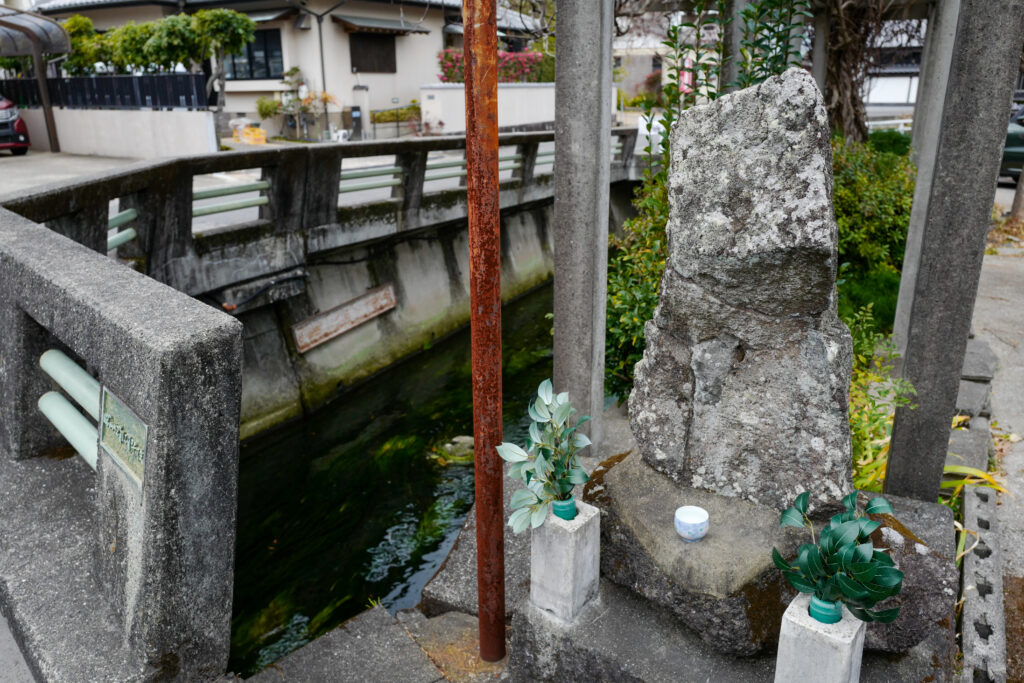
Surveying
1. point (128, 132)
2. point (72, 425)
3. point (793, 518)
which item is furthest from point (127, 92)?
point (793, 518)

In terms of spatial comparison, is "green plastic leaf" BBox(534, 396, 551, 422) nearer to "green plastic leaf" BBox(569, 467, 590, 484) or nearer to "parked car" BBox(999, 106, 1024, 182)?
"green plastic leaf" BBox(569, 467, 590, 484)

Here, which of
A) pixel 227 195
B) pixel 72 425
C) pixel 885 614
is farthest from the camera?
pixel 227 195

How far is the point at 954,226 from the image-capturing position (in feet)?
12.0

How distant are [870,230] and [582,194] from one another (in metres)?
6.16

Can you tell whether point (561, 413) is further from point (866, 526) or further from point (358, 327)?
point (358, 327)

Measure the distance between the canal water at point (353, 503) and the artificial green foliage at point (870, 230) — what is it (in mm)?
3840

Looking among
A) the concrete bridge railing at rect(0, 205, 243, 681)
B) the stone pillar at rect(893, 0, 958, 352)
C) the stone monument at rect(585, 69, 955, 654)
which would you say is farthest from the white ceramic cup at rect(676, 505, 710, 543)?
the stone pillar at rect(893, 0, 958, 352)

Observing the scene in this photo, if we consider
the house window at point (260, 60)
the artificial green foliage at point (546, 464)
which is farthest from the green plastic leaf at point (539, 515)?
the house window at point (260, 60)

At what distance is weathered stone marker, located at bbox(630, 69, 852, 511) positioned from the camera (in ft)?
9.08

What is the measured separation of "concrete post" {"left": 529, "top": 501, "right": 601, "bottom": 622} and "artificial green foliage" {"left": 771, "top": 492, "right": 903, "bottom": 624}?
74cm

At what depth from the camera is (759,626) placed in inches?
111

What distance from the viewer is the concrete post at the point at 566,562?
9.62 ft

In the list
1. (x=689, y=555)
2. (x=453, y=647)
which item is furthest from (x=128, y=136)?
(x=689, y=555)

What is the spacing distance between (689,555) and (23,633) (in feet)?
7.45
